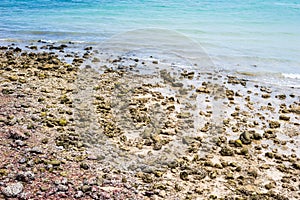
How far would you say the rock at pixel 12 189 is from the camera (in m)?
4.97

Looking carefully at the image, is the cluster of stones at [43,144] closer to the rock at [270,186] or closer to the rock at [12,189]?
the rock at [12,189]

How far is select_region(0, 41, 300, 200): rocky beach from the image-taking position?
225 inches

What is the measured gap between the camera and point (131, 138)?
7504mm

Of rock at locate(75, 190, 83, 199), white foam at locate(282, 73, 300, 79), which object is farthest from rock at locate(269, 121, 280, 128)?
white foam at locate(282, 73, 300, 79)

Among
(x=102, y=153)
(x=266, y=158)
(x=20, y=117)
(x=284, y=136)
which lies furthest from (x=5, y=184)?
(x=284, y=136)

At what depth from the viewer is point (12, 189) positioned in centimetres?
506

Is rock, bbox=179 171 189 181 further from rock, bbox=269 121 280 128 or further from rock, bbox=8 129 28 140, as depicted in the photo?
rock, bbox=269 121 280 128

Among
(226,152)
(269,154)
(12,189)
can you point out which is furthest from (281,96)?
(12,189)

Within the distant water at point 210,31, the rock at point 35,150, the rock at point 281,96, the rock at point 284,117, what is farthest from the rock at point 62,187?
the distant water at point 210,31

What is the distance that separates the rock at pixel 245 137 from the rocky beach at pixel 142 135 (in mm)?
28

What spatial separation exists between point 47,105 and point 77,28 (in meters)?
17.3

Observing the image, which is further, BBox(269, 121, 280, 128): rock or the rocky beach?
BBox(269, 121, 280, 128): rock

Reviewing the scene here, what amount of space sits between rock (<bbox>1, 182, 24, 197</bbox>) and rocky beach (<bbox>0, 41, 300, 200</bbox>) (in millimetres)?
14

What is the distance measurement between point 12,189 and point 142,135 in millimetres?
3232
